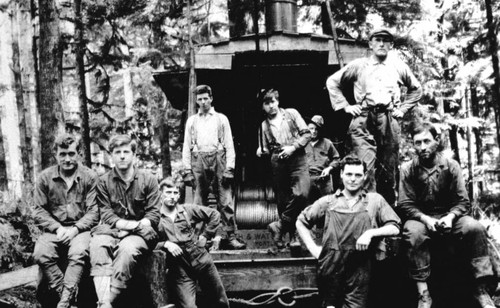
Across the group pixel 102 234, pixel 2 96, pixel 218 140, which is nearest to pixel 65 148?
pixel 102 234

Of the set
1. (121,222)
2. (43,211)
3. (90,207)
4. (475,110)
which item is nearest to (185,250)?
(121,222)

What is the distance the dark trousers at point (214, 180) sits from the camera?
8.41 metres

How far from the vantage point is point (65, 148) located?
255 inches

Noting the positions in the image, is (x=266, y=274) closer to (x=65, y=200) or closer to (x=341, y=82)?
(x=65, y=200)

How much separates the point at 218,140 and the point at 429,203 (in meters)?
3.31

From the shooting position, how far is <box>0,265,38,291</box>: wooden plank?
8774mm

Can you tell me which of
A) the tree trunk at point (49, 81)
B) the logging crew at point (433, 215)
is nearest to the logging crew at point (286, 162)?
the logging crew at point (433, 215)

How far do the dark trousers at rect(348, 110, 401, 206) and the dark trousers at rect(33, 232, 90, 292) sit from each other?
359cm

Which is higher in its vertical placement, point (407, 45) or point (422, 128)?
point (407, 45)

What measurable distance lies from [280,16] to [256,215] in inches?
169

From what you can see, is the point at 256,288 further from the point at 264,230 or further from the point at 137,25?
the point at 137,25

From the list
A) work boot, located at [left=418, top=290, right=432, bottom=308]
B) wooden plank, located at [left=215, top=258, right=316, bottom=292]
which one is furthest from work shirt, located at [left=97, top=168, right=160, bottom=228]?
work boot, located at [left=418, top=290, right=432, bottom=308]

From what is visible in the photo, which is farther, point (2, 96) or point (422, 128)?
point (2, 96)

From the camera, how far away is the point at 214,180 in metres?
8.51
